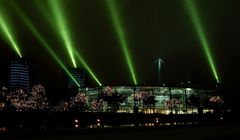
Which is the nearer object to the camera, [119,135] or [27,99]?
[119,135]

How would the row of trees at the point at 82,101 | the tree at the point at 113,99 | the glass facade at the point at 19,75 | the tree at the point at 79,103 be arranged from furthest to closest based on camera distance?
the glass facade at the point at 19,75 < the tree at the point at 113,99 < the tree at the point at 79,103 < the row of trees at the point at 82,101

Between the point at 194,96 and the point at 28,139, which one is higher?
the point at 194,96

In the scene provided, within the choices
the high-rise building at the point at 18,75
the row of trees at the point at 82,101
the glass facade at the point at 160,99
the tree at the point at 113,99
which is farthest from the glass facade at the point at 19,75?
the tree at the point at 113,99

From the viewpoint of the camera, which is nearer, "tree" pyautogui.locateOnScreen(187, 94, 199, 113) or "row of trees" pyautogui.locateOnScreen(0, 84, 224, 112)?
"row of trees" pyautogui.locateOnScreen(0, 84, 224, 112)

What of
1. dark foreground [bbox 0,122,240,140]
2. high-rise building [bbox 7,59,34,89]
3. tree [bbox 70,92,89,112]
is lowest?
dark foreground [bbox 0,122,240,140]

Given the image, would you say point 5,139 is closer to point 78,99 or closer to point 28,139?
point 28,139

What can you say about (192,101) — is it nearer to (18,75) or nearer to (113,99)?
(113,99)

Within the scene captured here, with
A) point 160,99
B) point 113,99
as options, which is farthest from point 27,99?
point 160,99

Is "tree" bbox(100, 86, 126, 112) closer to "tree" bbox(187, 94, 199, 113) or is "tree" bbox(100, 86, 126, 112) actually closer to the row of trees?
the row of trees

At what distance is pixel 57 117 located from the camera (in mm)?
38562

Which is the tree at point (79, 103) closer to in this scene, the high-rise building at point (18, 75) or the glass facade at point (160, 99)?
the glass facade at point (160, 99)

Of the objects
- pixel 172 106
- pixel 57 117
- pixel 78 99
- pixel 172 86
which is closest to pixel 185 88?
pixel 172 86

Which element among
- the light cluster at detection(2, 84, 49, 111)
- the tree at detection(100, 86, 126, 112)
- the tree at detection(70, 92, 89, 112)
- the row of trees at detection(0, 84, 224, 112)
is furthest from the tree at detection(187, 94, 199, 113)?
the light cluster at detection(2, 84, 49, 111)

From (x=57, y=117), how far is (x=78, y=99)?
96.2 meters
